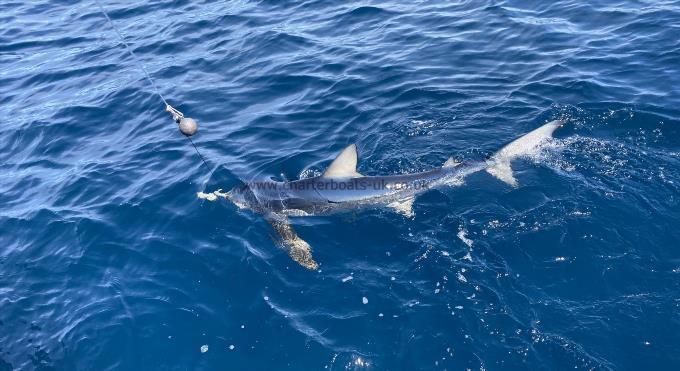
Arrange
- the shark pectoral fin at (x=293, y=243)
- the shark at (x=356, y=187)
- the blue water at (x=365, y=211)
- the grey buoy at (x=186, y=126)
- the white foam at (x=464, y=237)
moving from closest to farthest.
Answer: the blue water at (x=365, y=211), the white foam at (x=464, y=237), the grey buoy at (x=186, y=126), the shark pectoral fin at (x=293, y=243), the shark at (x=356, y=187)

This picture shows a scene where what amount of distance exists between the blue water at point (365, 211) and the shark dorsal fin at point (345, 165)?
0.76m

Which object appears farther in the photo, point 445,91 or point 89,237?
point 445,91

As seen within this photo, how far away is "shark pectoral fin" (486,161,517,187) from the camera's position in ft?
31.1

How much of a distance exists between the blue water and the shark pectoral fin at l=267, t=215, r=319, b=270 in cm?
21

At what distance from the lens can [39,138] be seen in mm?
13570

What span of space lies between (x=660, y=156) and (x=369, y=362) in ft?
21.1

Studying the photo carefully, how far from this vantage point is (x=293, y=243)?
9016mm

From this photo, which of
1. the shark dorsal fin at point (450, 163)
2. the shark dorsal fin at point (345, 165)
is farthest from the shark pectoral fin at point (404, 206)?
the shark dorsal fin at point (450, 163)

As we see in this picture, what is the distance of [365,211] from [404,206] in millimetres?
727

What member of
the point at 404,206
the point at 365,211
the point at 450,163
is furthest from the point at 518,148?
the point at 365,211

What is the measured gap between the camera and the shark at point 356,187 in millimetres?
9461

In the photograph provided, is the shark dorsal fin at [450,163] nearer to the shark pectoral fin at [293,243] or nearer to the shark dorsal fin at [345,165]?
the shark dorsal fin at [345,165]

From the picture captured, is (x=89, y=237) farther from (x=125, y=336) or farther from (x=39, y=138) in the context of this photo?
(x=39, y=138)

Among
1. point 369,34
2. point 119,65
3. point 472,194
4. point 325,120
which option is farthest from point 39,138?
point 472,194
